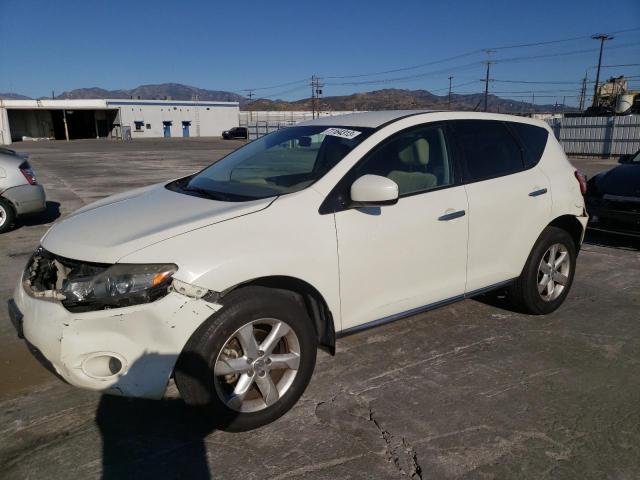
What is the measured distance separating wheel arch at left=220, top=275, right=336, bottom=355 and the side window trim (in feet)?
1.44

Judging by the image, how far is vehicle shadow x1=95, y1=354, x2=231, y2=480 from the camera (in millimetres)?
2465

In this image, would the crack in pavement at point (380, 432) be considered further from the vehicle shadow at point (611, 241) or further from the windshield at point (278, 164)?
the vehicle shadow at point (611, 241)

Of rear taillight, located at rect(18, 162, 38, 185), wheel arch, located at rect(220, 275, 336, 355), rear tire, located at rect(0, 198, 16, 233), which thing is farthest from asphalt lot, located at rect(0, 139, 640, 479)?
rear taillight, located at rect(18, 162, 38, 185)

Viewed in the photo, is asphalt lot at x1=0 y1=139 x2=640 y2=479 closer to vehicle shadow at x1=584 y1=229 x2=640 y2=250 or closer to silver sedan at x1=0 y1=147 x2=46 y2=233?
vehicle shadow at x1=584 y1=229 x2=640 y2=250

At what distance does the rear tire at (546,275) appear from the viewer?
13.4ft

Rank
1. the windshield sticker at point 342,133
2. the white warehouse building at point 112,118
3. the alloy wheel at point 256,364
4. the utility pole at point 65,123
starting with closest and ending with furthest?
the alloy wheel at point 256,364 → the windshield sticker at point 342,133 → the white warehouse building at point 112,118 → the utility pole at point 65,123

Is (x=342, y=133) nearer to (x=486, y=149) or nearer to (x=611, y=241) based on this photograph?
(x=486, y=149)

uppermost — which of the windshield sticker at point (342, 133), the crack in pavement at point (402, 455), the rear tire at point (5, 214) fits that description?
the windshield sticker at point (342, 133)

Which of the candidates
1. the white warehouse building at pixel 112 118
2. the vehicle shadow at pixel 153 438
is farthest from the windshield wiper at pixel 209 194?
the white warehouse building at pixel 112 118

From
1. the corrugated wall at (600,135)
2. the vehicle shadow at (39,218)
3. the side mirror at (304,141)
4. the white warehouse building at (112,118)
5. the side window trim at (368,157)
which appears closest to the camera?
the side window trim at (368,157)

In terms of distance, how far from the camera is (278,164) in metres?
3.70

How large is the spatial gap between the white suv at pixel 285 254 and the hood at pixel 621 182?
9.35ft

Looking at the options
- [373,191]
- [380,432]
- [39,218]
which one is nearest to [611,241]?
[373,191]

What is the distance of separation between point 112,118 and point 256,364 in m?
69.3
